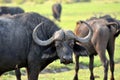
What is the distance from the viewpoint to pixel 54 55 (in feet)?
28.8

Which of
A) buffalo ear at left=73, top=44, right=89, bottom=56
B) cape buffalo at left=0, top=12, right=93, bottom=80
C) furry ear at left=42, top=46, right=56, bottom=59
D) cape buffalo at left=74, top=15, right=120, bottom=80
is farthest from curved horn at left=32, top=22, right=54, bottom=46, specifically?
cape buffalo at left=74, top=15, right=120, bottom=80

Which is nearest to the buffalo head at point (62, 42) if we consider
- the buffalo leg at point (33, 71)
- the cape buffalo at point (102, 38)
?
the buffalo leg at point (33, 71)

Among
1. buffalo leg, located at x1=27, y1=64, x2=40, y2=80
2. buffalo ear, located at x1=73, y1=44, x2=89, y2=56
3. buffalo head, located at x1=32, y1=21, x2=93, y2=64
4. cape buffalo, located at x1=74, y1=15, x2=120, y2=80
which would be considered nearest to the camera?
buffalo head, located at x1=32, y1=21, x2=93, y2=64

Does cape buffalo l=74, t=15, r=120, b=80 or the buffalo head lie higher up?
the buffalo head

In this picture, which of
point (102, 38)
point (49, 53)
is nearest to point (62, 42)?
point (49, 53)

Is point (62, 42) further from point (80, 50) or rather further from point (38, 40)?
point (80, 50)

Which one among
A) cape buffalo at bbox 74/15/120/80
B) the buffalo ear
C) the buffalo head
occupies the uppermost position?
the buffalo head

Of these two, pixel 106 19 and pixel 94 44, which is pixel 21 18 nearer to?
pixel 94 44

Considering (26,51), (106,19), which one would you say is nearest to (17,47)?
(26,51)

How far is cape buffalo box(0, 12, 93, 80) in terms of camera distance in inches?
339

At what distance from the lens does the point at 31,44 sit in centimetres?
888

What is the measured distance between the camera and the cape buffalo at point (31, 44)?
860 cm

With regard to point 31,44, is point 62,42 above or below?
above

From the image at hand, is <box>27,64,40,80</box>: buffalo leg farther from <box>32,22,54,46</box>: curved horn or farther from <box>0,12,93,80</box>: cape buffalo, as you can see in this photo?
<box>32,22,54,46</box>: curved horn
